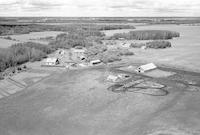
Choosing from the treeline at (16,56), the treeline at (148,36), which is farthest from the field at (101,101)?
the treeline at (148,36)

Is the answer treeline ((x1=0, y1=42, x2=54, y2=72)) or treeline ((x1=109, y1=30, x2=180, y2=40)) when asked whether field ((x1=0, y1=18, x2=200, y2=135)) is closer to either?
treeline ((x1=0, y1=42, x2=54, y2=72))

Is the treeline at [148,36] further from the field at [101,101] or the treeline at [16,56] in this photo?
the field at [101,101]

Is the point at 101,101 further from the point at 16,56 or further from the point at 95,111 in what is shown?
the point at 16,56

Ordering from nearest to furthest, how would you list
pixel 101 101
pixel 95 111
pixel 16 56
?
pixel 95 111 < pixel 101 101 < pixel 16 56

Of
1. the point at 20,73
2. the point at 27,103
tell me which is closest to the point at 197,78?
the point at 27,103

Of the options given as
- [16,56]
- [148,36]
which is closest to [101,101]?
[16,56]

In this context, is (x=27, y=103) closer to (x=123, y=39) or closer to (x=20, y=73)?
(x=20, y=73)

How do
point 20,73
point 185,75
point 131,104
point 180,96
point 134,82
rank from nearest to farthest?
point 131,104 < point 180,96 < point 134,82 < point 185,75 < point 20,73

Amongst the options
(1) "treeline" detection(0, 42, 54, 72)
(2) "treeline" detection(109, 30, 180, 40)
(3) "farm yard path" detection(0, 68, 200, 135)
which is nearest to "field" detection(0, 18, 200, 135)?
(3) "farm yard path" detection(0, 68, 200, 135)
